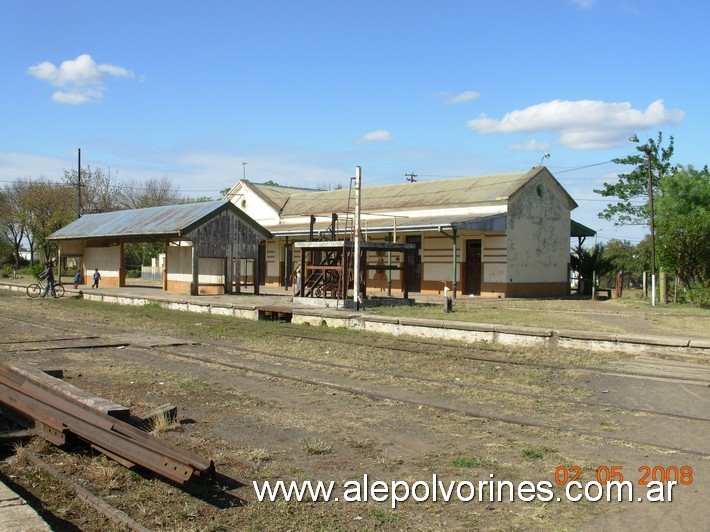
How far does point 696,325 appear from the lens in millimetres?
18469

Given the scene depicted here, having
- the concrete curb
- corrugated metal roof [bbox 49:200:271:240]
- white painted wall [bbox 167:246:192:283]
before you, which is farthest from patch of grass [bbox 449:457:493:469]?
white painted wall [bbox 167:246:192:283]

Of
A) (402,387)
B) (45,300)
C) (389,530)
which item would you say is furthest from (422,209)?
(389,530)

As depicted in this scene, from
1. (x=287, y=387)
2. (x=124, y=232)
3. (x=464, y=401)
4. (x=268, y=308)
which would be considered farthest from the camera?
(x=124, y=232)

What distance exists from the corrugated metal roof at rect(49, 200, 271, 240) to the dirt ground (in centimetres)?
1653

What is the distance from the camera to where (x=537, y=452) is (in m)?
6.52

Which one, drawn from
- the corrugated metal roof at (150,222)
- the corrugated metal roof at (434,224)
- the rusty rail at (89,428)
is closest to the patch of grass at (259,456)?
the rusty rail at (89,428)

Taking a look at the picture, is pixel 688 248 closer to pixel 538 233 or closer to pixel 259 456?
pixel 538 233

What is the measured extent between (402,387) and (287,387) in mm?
1665

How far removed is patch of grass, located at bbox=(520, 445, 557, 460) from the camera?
21.0 ft

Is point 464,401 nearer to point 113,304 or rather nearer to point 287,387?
point 287,387

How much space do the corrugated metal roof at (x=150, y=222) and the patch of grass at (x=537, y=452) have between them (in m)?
24.6

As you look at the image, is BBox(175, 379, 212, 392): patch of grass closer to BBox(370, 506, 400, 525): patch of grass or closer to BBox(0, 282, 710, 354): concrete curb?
BBox(370, 506, 400, 525): patch of grass

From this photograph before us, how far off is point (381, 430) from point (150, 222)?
2900 cm

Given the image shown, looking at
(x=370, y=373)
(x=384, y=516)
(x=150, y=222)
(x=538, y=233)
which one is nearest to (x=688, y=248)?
(x=538, y=233)
